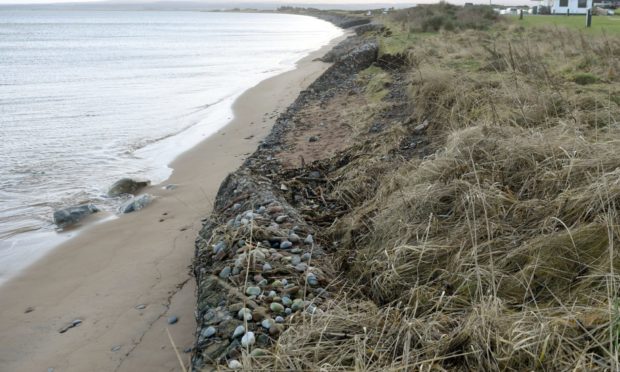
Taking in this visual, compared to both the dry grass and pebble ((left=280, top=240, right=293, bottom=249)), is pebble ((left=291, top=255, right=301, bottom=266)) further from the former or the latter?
the dry grass

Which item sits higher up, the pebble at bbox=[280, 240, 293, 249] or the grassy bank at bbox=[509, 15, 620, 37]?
the grassy bank at bbox=[509, 15, 620, 37]

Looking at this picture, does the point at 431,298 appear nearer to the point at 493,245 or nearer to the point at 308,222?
the point at 493,245

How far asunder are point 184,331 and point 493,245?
223 cm

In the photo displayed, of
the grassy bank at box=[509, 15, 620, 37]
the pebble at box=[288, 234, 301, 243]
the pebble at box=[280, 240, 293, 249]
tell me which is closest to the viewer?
the pebble at box=[280, 240, 293, 249]

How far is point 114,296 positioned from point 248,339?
1984 millimetres

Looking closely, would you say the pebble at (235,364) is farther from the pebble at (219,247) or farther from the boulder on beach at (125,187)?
the boulder on beach at (125,187)

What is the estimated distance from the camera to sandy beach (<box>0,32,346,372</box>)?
3.57 meters

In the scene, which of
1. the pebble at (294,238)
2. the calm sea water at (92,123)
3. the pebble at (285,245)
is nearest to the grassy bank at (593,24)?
the calm sea water at (92,123)

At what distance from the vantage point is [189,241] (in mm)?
5305

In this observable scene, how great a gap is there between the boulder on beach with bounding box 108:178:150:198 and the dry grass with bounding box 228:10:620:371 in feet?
10.3

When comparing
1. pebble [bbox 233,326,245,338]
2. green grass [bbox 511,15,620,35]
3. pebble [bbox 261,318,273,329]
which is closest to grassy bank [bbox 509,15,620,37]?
green grass [bbox 511,15,620,35]

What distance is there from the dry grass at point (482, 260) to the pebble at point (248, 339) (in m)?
0.19

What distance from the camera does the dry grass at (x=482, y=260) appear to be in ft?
8.11

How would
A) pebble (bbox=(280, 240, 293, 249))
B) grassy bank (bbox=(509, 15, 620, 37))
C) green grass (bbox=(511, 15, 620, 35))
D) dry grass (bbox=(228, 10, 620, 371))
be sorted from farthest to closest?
green grass (bbox=(511, 15, 620, 35)) < grassy bank (bbox=(509, 15, 620, 37)) < pebble (bbox=(280, 240, 293, 249)) < dry grass (bbox=(228, 10, 620, 371))
